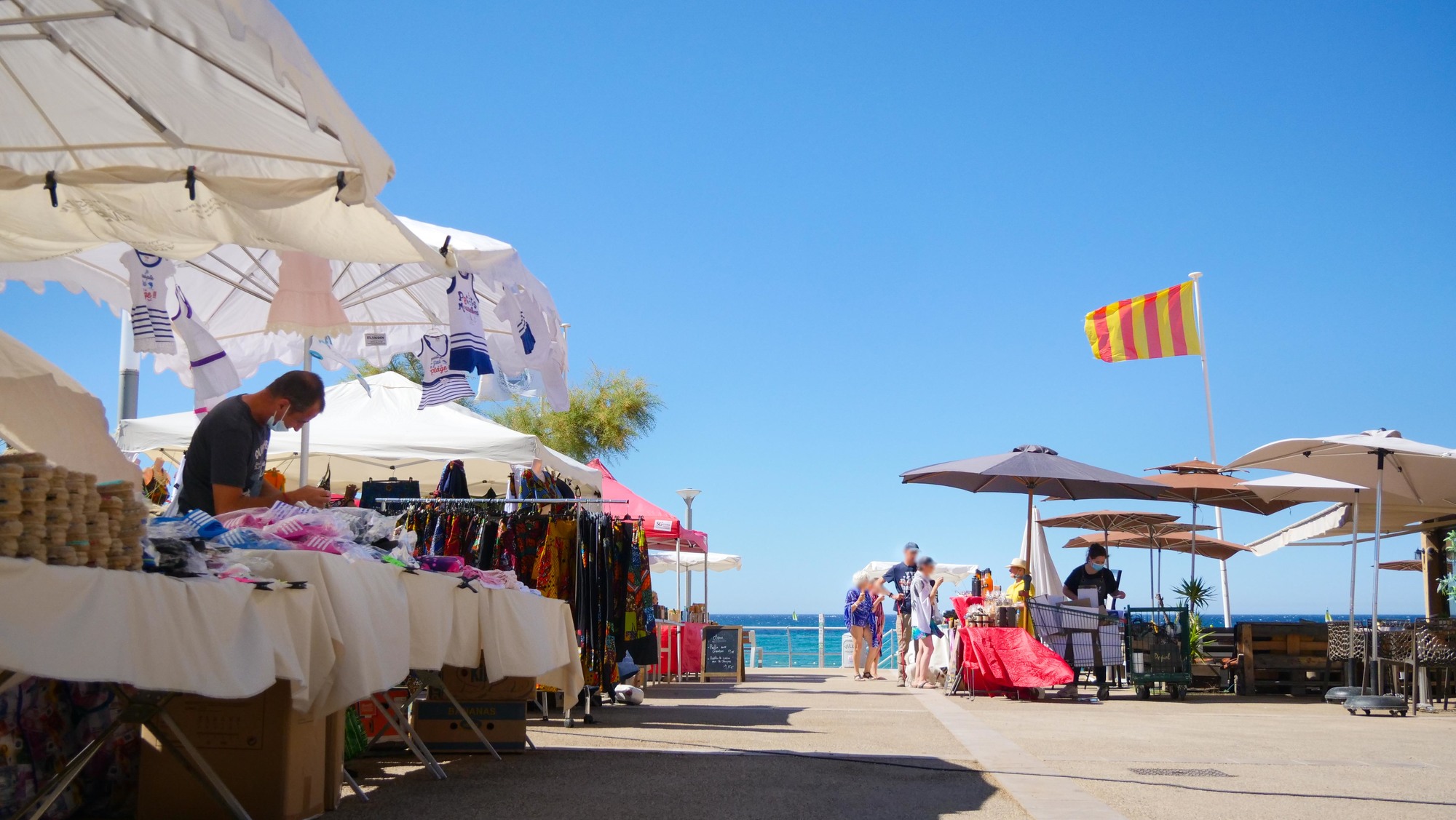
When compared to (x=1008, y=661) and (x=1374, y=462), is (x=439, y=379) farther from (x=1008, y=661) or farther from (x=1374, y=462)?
(x=1374, y=462)

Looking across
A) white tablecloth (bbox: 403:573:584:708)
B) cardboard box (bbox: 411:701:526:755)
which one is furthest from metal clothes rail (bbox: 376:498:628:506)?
cardboard box (bbox: 411:701:526:755)

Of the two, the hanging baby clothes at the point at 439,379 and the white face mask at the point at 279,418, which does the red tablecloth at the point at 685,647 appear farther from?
the white face mask at the point at 279,418

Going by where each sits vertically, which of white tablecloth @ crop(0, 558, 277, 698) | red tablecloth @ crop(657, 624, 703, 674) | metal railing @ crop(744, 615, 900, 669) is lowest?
metal railing @ crop(744, 615, 900, 669)

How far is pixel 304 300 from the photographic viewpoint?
801 cm

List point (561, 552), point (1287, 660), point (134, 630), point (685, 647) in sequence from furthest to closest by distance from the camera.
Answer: point (685, 647), point (1287, 660), point (561, 552), point (134, 630)

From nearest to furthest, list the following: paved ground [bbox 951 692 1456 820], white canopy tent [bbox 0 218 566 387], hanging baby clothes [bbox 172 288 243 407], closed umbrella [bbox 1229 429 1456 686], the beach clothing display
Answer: paved ground [bbox 951 692 1456 820] → white canopy tent [bbox 0 218 566 387] → hanging baby clothes [bbox 172 288 243 407] → the beach clothing display → closed umbrella [bbox 1229 429 1456 686]

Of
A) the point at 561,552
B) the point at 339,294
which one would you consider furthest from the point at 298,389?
the point at 339,294

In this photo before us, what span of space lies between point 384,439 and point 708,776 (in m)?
7.19

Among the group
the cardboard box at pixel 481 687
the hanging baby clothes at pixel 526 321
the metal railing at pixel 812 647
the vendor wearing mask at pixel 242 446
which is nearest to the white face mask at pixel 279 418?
the vendor wearing mask at pixel 242 446

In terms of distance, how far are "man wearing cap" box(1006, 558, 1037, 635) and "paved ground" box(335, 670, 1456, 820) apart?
2.97 metres

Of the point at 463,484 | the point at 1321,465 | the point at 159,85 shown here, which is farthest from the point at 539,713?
the point at 1321,465

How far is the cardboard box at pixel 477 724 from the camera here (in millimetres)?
6953

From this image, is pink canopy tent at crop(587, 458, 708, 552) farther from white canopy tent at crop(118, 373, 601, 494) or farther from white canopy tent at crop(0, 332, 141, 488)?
white canopy tent at crop(0, 332, 141, 488)

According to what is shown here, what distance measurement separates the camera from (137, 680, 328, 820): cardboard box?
4.20m
